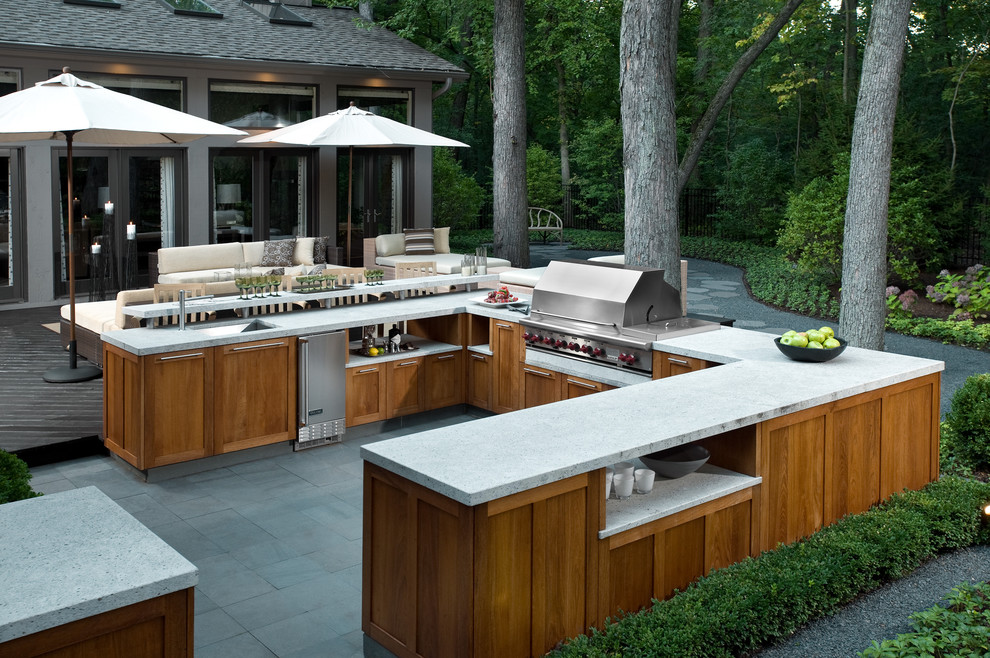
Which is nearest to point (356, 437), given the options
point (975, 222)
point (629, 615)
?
point (629, 615)

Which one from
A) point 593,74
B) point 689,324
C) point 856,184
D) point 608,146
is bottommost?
point 689,324

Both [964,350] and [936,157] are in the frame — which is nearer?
[964,350]

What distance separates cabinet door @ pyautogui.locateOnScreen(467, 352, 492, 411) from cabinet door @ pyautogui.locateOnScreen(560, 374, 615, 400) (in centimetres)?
111

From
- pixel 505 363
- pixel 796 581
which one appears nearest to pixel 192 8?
pixel 505 363

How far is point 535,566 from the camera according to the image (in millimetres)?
4258

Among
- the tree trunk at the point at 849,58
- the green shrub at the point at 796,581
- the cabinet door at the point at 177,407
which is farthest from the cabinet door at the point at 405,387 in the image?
the tree trunk at the point at 849,58

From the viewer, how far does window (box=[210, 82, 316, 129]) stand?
50.4 ft

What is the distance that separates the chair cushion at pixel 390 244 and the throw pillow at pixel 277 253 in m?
1.90

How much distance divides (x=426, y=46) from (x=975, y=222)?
14.9 metres

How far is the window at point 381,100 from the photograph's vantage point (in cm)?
1673

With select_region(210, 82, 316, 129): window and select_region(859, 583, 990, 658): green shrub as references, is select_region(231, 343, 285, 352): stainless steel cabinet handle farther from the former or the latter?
select_region(210, 82, 316, 129): window

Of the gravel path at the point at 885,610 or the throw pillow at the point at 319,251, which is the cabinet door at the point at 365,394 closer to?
the gravel path at the point at 885,610

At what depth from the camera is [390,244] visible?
15.8m

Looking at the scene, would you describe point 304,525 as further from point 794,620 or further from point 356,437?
point 794,620
